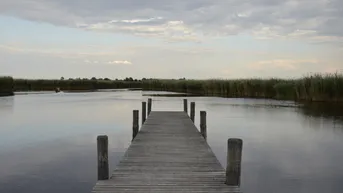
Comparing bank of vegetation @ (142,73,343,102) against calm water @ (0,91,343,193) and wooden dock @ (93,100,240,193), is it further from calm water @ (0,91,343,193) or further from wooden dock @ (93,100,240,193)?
wooden dock @ (93,100,240,193)

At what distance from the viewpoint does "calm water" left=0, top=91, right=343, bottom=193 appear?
8.34 metres

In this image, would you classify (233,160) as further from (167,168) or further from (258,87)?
(258,87)

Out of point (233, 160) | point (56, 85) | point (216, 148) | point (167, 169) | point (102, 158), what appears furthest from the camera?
point (56, 85)

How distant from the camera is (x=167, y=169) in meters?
6.79

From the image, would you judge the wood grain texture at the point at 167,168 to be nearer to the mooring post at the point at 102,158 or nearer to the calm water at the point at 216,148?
the mooring post at the point at 102,158

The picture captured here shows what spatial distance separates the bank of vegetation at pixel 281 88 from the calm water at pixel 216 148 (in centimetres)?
581

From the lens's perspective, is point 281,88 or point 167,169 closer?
point 167,169

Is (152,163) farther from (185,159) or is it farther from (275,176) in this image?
(275,176)

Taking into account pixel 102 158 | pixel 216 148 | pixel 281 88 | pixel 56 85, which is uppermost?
pixel 56 85

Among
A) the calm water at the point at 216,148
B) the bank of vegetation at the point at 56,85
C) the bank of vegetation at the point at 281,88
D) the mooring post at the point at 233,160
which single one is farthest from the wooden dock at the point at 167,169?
the bank of vegetation at the point at 56,85

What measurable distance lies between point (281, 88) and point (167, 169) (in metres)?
29.5

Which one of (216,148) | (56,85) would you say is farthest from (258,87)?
(56,85)

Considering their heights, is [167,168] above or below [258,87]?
below

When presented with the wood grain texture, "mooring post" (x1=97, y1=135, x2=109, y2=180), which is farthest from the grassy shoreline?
"mooring post" (x1=97, y1=135, x2=109, y2=180)
